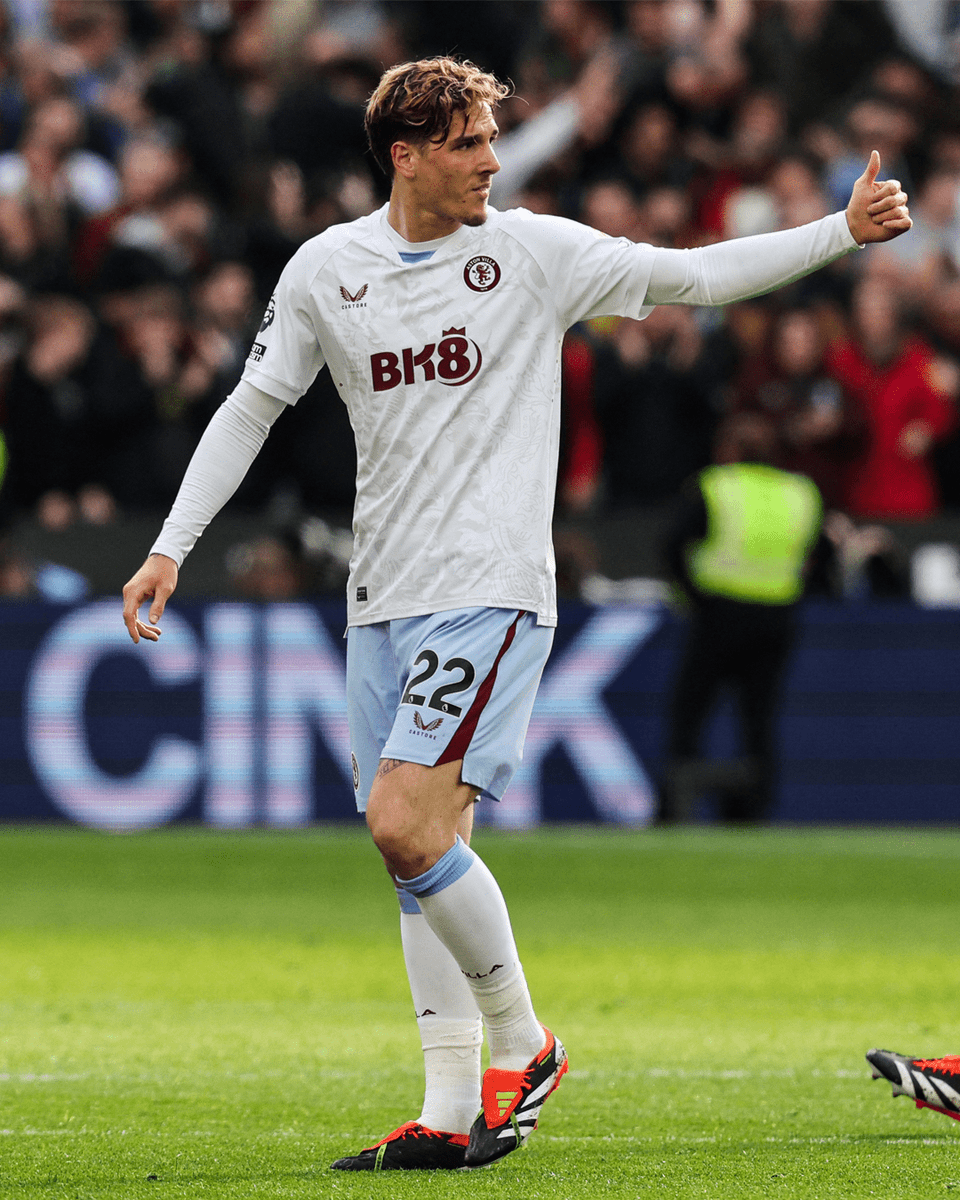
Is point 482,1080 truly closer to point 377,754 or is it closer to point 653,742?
point 377,754

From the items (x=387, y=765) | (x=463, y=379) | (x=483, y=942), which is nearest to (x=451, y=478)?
(x=463, y=379)

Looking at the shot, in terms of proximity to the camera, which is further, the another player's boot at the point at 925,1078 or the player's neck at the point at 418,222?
the another player's boot at the point at 925,1078

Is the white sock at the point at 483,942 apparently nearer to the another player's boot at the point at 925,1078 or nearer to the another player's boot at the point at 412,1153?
the another player's boot at the point at 412,1153

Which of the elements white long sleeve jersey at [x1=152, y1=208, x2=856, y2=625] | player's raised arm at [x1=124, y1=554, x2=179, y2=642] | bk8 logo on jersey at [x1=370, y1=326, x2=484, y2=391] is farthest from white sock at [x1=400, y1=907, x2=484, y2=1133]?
bk8 logo on jersey at [x1=370, y1=326, x2=484, y2=391]

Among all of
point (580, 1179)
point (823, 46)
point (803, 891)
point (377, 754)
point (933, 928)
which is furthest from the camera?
point (823, 46)

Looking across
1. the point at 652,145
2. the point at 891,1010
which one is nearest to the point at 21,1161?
the point at 891,1010

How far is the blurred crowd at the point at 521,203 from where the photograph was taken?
43.3ft

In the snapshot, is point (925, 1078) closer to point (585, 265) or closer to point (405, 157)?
point (585, 265)

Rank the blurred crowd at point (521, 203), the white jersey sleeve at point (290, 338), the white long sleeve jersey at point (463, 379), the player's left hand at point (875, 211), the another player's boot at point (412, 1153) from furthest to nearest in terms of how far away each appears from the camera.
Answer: the blurred crowd at point (521, 203) < the white jersey sleeve at point (290, 338) < the white long sleeve jersey at point (463, 379) < the another player's boot at point (412, 1153) < the player's left hand at point (875, 211)

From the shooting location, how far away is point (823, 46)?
16.6 meters

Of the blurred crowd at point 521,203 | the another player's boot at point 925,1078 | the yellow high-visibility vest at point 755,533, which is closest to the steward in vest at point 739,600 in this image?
the yellow high-visibility vest at point 755,533

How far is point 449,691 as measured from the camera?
461 cm

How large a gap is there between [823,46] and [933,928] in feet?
29.6

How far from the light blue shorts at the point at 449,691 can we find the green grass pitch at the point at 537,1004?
0.89 metres
